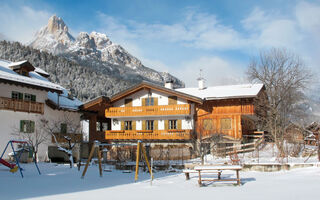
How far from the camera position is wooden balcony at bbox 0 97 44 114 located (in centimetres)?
2652

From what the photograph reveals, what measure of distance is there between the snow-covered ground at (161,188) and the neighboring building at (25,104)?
11.0m

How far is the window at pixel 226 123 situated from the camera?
31.7m

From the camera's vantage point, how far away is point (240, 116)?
103 ft

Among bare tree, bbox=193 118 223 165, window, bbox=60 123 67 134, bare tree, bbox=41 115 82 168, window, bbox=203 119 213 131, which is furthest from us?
window, bbox=60 123 67 134

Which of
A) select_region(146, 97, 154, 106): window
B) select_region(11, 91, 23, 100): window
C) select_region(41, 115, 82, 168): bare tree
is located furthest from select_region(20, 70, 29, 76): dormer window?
select_region(146, 97, 154, 106): window

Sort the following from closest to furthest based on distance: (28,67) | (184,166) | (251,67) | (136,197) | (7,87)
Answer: (136,197) → (184,166) → (7,87) → (28,67) → (251,67)

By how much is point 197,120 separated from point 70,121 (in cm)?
1243

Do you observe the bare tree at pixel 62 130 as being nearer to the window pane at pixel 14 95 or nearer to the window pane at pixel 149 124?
the window pane at pixel 14 95

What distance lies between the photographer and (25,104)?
2831cm

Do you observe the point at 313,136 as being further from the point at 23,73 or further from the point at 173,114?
the point at 23,73

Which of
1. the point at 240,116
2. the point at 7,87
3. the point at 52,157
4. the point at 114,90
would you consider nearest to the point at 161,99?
the point at 240,116

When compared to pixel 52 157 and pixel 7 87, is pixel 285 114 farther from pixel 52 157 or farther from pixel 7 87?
pixel 7 87

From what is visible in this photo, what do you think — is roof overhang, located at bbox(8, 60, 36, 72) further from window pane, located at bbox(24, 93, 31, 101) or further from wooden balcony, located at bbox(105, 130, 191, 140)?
wooden balcony, located at bbox(105, 130, 191, 140)

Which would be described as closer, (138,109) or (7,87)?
(7,87)
